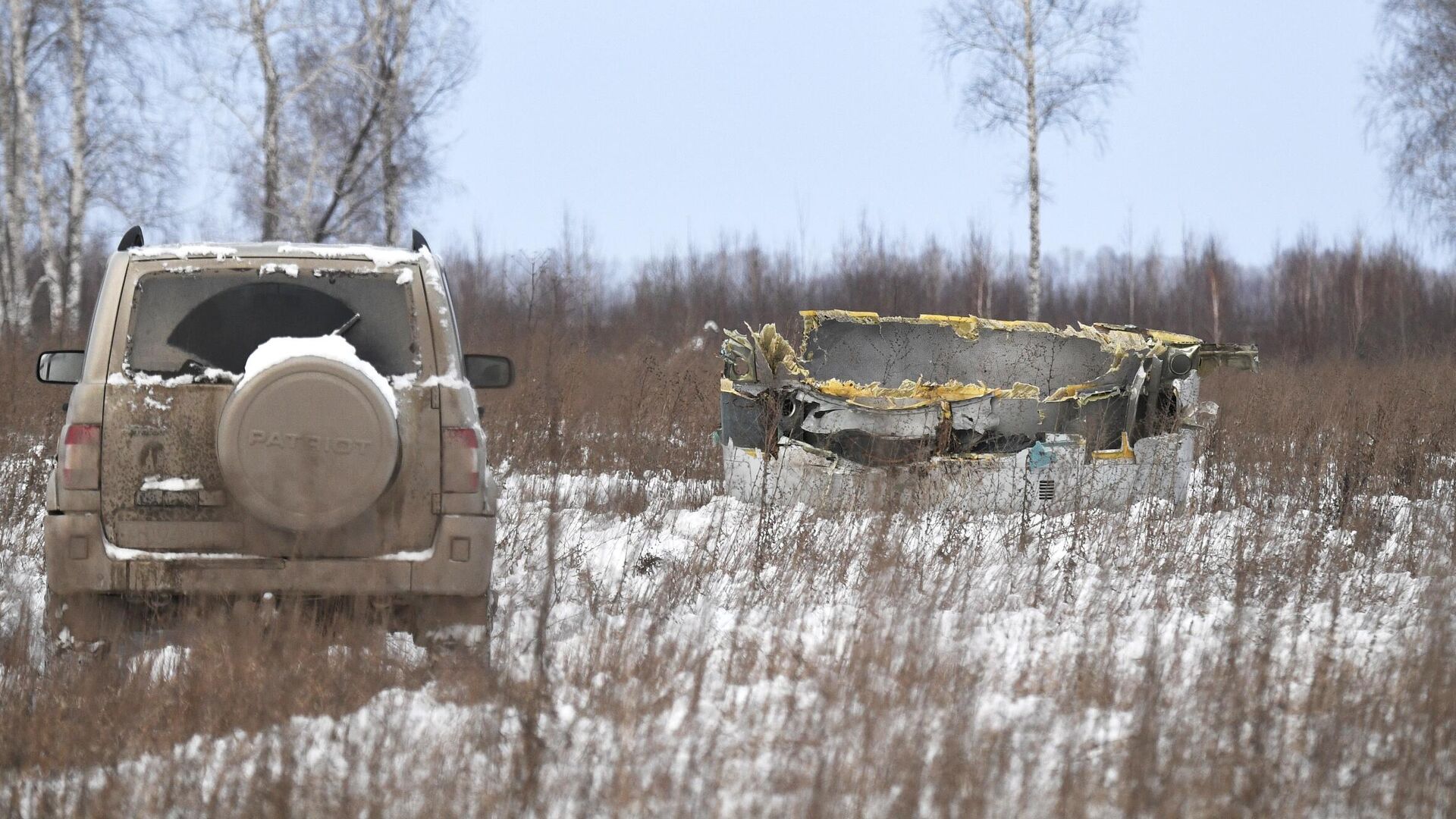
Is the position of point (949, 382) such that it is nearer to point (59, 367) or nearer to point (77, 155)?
point (59, 367)

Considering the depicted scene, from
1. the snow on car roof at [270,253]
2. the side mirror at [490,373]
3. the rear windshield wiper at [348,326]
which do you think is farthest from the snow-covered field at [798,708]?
the snow on car roof at [270,253]

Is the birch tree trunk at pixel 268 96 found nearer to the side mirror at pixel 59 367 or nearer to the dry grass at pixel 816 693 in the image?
the dry grass at pixel 816 693

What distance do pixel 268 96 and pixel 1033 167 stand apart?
43.6 ft

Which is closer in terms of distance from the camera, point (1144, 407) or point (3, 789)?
point (3, 789)

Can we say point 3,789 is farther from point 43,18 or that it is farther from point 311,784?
point 43,18

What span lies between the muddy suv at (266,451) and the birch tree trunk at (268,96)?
14.8 meters

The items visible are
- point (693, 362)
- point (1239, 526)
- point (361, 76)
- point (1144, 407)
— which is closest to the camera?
point (1239, 526)

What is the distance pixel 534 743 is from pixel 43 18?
1875 cm

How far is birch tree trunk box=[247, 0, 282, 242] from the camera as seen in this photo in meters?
18.1

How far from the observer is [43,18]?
713 inches

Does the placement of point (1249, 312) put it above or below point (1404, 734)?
above

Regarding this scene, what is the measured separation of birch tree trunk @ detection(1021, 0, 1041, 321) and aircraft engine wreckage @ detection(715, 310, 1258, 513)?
1406cm

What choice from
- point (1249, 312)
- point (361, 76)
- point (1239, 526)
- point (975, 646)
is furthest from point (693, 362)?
point (1249, 312)

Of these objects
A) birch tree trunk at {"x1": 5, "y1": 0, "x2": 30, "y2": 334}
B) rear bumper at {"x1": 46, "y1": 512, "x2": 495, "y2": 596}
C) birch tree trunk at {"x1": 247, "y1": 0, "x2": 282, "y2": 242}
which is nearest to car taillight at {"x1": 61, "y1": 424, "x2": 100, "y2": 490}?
rear bumper at {"x1": 46, "y1": 512, "x2": 495, "y2": 596}
